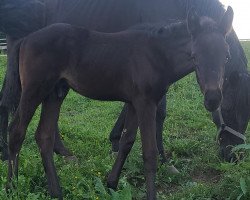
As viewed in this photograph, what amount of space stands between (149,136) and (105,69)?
0.74m

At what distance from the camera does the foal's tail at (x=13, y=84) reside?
426 centimetres

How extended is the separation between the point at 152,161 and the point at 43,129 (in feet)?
3.67

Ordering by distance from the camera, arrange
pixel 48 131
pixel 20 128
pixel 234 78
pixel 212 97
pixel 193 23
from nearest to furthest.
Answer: pixel 212 97 < pixel 193 23 < pixel 20 128 < pixel 48 131 < pixel 234 78

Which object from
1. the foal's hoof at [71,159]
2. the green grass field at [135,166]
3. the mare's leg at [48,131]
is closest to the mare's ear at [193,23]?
the green grass field at [135,166]

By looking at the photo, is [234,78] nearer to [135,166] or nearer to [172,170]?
[172,170]

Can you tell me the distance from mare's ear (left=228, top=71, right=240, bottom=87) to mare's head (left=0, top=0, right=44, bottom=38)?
2.36m

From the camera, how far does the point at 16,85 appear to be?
4379mm

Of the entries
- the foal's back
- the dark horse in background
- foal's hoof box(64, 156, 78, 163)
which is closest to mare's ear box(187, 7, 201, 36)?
the foal's back

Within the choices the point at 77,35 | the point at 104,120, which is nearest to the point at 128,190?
the point at 77,35

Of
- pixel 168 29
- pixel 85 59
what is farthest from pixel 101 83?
pixel 168 29

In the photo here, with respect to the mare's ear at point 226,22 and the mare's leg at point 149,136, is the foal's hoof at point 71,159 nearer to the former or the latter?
the mare's leg at point 149,136

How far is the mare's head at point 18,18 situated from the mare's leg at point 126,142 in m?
1.74

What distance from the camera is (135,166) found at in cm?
492

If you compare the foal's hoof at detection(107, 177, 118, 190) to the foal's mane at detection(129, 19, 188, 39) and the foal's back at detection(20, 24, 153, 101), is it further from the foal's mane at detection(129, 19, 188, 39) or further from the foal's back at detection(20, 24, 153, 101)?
the foal's mane at detection(129, 19, 188, 39)
